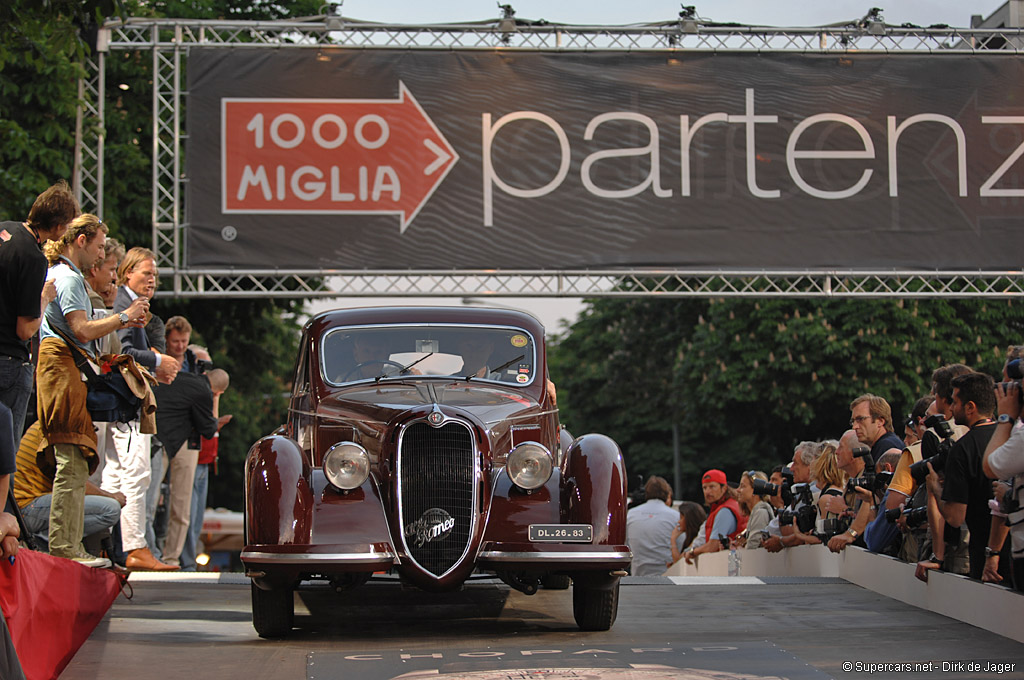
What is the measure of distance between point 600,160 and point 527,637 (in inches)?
354

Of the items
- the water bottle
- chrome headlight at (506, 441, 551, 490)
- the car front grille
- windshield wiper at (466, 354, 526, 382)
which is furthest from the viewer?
the water bottle

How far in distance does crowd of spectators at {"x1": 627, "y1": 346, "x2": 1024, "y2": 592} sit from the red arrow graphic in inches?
170

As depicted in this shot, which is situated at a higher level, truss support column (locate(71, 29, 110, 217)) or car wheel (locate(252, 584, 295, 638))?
truss support column (locate(71, 29, 110, 217))

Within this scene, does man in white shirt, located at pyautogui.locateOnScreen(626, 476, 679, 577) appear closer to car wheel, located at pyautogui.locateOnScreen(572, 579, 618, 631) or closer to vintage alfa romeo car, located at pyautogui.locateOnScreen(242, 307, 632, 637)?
vintage alfa romeo car, located at pyautogui.locateOnScreen(242, 307, 632, 637)

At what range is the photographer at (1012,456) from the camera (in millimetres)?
6214

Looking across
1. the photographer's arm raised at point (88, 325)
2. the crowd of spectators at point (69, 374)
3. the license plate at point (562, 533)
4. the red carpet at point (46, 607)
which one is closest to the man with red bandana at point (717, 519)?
the crowd of spectators at point (69, 374)

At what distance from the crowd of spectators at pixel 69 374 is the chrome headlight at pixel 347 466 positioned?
4.12ft

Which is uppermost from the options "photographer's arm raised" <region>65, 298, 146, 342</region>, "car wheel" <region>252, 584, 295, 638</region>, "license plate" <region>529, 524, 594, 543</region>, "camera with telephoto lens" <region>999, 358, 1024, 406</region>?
"photographer's arm raised" <region>65, 298, 146, 342</region>

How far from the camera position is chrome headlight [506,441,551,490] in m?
7.10

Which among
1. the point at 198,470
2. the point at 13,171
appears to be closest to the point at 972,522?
the point at 198,470

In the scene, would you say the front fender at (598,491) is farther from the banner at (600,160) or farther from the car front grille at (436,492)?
the banner at (600,160)

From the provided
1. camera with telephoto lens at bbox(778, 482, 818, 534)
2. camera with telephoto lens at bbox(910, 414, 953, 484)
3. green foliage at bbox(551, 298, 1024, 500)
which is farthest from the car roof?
green foliage at bbox(551, 298, 1024, 500)

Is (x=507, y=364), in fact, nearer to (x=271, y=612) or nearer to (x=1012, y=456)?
(x=271, y=612)

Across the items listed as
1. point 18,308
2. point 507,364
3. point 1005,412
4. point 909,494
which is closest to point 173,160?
point 507,364
